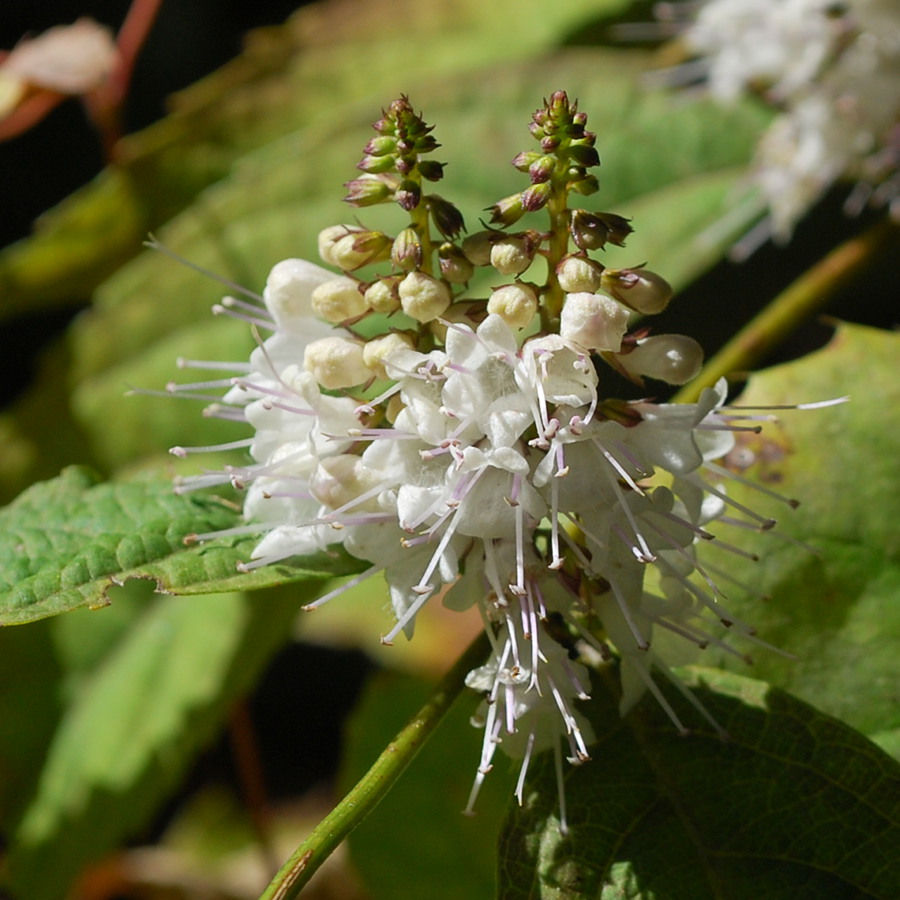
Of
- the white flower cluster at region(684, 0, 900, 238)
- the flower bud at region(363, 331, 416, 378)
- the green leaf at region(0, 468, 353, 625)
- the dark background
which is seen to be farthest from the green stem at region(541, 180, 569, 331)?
the dark background

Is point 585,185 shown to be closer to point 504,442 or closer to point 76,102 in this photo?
point 504,442

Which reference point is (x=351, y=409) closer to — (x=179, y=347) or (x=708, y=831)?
(x=708, y=831)

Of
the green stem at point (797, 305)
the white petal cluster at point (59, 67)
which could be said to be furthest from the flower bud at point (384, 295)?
the white petal cluster at point (59, 67)

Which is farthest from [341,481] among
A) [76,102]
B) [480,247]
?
[76,102]

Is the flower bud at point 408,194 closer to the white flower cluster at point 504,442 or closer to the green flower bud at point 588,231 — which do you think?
the white flower cluster at point 504,442

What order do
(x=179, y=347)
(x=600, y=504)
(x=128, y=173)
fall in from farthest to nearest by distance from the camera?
(x=128, y=173) → (x=179, y=347) → (x=600, y=504)

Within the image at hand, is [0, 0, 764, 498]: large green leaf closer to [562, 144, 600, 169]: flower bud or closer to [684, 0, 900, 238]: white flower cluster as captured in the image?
[684, 0, 900, 238]: white flower cluster

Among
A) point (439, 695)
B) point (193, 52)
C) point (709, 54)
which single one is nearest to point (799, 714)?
point (439, 695)
